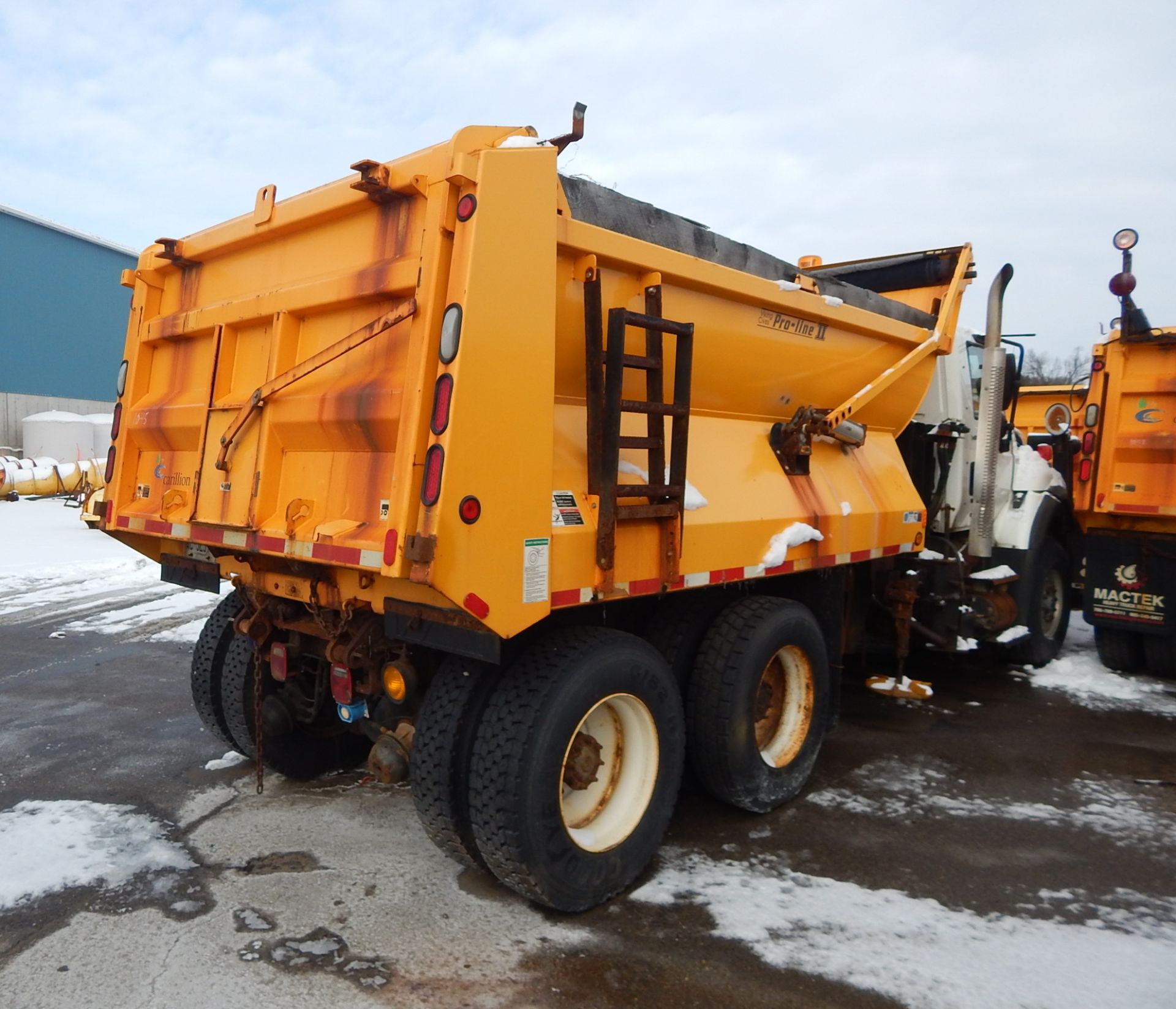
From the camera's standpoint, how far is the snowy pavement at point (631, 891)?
2758 mm

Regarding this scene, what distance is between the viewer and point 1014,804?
4.34 meters

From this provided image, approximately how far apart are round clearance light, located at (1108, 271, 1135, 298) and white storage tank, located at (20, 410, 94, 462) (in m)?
24.9

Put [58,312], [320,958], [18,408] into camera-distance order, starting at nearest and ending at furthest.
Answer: [320,958]
[18,408]
[58,312]

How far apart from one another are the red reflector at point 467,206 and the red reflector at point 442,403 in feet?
1.73

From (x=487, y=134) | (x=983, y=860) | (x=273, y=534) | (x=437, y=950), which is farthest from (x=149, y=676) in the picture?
(x=983, y=860)

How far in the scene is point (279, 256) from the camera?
3.60 meters

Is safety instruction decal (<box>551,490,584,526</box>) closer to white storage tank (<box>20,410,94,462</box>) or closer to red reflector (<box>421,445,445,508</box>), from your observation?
red reflector (<box>421,445,445,508</box>)

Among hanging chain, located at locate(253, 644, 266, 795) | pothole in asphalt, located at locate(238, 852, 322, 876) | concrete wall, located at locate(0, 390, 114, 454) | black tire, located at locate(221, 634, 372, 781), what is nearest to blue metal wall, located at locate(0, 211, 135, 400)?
concrete wall, located at locate(0, 390, 114, 454)

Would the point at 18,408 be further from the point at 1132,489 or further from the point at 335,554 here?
the point at 1132,489

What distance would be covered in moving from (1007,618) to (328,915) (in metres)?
5.31

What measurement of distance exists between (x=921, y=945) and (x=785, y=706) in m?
1.56

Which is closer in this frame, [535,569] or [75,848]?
[535,569]

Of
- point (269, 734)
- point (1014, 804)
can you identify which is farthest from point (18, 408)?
point (1014, 804)

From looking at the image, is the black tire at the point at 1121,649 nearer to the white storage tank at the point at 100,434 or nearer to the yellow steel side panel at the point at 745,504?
the yellow steel side panel at the point at 745,504
